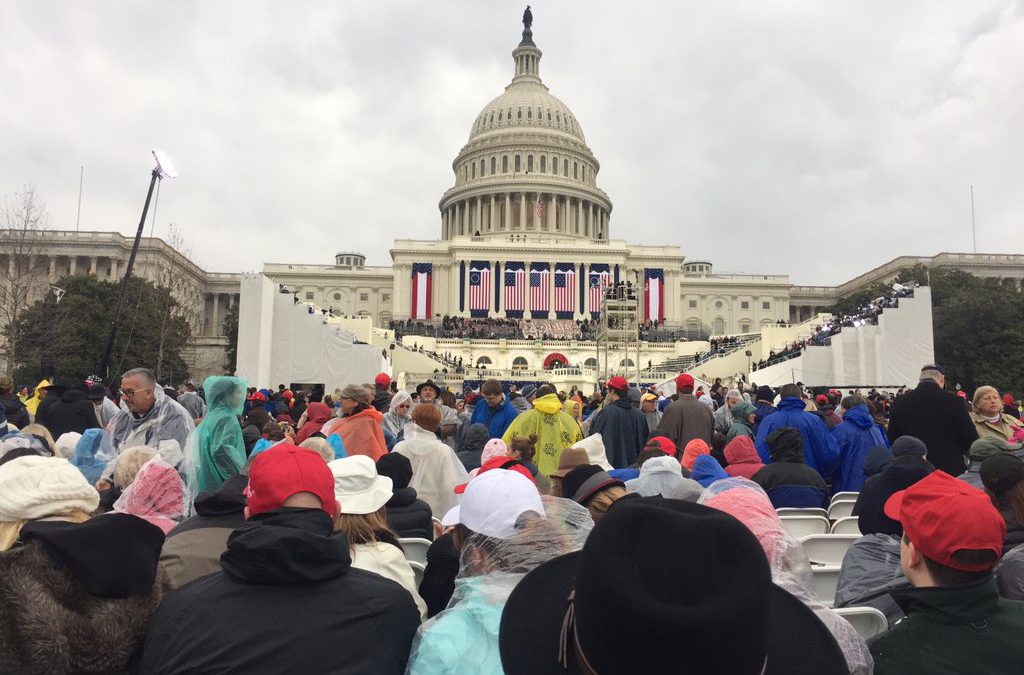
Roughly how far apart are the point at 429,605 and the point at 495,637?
64.1 inches

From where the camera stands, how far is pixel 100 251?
75062mm

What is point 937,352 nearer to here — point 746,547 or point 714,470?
point 714,470

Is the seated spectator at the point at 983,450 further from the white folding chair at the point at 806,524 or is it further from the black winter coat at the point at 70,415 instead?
the black winter coat at the point at 70,415

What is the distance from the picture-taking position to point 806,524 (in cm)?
648

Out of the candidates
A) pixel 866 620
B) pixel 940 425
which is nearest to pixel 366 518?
pixel 866 620

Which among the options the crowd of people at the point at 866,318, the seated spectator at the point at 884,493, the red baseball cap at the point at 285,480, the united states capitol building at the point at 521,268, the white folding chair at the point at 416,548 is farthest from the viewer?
the united states capitol building at the point at 521,268

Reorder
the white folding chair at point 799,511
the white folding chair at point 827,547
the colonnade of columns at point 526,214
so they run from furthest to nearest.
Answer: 1. the colonnade of columns at point 526,214
2. the white folding chair at point 799,511
3. the white folding chair at point 827,547

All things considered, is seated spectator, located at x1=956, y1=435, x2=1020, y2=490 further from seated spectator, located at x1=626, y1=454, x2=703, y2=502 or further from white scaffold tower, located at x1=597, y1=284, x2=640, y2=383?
white scaffold tower, located at x1=597, y1=284, x2=640, y2=383

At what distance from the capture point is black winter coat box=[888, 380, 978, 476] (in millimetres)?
8625

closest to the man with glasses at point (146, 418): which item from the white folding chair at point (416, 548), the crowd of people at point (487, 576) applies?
the crowd of people at point (487, 576)

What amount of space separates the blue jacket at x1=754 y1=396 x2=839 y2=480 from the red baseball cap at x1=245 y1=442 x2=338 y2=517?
664cm

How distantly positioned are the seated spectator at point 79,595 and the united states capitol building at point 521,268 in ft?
184

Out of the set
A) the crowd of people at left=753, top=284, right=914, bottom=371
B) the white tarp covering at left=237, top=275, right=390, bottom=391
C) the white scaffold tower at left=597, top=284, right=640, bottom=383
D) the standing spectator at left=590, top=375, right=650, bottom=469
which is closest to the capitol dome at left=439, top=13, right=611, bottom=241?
the white scaffold tower at left=597, top=284, right=640, bottom=383

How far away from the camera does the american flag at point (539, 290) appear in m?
77.4
